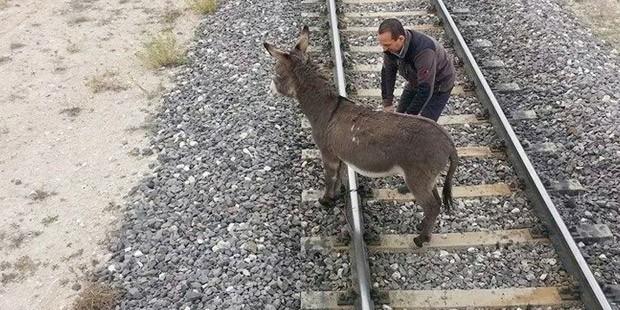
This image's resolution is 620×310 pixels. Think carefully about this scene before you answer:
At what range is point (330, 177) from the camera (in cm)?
625

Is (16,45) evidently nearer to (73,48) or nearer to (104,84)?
(73,48)

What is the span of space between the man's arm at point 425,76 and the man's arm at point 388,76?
0.35 m

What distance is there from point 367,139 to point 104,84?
547 cm

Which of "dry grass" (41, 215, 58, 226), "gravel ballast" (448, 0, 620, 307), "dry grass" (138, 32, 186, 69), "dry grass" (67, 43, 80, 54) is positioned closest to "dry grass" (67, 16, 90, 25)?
"dry grass" (67, 43, 80, 54)

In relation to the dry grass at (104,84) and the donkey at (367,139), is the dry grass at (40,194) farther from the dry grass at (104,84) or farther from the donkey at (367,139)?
the donkey at (367,139)

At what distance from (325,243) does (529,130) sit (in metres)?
3.42

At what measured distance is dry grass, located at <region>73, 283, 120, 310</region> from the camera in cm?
546

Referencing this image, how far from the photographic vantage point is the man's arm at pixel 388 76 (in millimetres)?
6355

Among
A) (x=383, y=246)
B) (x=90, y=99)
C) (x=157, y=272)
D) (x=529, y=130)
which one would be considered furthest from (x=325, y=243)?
(x=90, y=99)

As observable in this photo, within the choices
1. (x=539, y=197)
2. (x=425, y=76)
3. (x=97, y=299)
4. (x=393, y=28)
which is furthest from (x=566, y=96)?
(x=97, y=299)

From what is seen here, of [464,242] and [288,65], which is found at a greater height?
[288,65]

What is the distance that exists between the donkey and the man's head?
0.71 metres

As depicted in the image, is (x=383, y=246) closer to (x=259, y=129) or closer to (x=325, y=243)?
(x=325, y=243)

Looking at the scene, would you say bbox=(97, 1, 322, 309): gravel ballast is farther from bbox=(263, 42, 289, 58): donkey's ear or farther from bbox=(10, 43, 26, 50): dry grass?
bbox=(10, 43, 26, 50): dry grass
